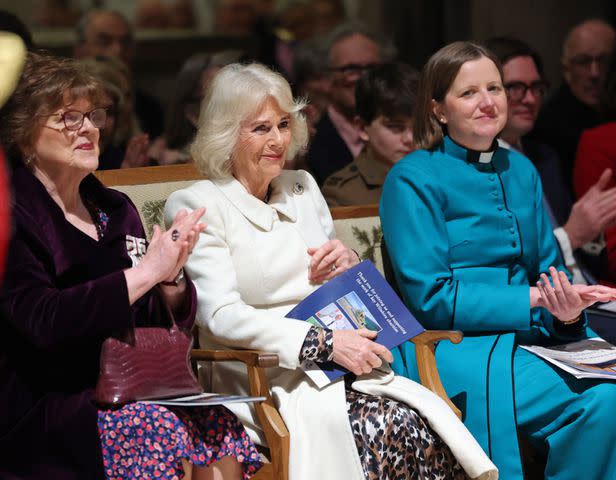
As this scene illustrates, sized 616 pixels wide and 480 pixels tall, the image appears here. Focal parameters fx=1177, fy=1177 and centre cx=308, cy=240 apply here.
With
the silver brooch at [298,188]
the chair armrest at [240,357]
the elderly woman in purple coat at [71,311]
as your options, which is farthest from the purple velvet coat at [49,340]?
the silver brooch at [298,188]

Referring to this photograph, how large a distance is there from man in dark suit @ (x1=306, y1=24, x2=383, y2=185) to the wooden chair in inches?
44.9

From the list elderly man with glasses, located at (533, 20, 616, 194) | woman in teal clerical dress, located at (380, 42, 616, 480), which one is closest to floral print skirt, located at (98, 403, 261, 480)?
woman in teal clerical dress, located at (380, 42, 616, 480)

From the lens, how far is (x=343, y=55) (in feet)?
23.2

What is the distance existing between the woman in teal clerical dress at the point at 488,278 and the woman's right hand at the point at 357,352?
0.45m

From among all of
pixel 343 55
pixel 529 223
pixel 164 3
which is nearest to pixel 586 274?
pixel 529 223

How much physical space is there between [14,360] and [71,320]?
26 centimetres

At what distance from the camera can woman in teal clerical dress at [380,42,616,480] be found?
431cm

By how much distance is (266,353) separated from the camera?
397 centimetres

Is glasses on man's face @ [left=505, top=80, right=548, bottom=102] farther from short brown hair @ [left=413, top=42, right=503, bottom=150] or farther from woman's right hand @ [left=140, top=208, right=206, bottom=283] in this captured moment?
woman's right hand @ [left=140, top=208, right=206, bottom=283]

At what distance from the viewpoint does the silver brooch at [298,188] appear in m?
4.67

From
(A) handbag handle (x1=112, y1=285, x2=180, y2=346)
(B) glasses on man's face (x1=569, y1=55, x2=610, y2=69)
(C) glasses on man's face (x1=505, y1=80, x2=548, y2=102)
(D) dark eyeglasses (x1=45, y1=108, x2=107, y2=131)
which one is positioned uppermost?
(D) dark eyeglasses (x1=45, y1=108, x2=107, y2=131)

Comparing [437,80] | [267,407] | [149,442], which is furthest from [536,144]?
[149,442]

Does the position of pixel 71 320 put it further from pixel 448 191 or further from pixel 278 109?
pixel 448 191

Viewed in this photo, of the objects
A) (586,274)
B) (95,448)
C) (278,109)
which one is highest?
(278,109)
